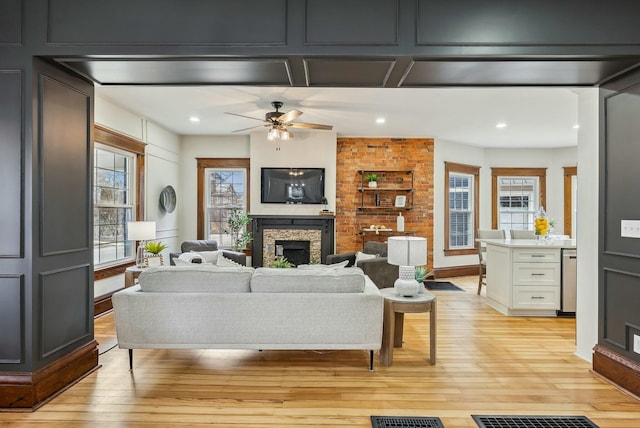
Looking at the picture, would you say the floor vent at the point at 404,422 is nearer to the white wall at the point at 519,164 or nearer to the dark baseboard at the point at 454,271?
the dark baseboard at the point at 454,271

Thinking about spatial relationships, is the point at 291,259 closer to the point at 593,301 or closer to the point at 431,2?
the point at 593,301

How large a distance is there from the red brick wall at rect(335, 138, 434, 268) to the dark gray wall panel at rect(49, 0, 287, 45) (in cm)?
499

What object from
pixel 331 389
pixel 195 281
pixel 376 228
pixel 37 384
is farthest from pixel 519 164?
pixel 37 384

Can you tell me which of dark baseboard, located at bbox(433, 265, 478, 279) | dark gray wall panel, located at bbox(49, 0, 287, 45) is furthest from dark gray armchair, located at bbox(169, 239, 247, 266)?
dark gray wall panel, located at bbox(49, 0, 287, 45)

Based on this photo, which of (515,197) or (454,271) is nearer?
(454,271)

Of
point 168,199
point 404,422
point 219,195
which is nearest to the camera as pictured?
point 404,422

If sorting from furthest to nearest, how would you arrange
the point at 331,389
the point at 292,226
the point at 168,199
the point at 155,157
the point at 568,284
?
the point at 292,226, the point at 168,199, the point at 155,157, the point at 568,284, the point at 331,389

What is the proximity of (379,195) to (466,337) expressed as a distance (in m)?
3.91

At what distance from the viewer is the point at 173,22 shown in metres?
2.43

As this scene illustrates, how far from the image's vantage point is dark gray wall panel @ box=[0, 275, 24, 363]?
2457 mm

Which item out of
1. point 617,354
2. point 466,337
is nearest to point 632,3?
point 617,354

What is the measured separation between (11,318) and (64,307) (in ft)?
1.05

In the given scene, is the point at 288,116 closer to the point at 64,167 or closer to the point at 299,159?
the point at 299,159

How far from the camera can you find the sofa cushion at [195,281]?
2.99 meters
